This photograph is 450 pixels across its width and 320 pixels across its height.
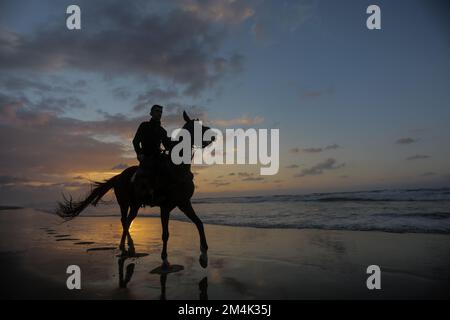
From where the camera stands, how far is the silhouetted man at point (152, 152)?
6.08 meters

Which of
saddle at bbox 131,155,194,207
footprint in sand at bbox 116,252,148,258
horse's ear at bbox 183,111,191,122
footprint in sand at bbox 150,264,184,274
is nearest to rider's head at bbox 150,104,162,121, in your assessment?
horse's ear at bbox 183,111,191,122

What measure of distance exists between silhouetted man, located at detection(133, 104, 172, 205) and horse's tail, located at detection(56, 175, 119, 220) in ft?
8.82

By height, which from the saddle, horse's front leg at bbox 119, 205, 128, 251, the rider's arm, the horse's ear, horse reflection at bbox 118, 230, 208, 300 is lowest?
horse reflection at bbox 118, 230, 208, 300

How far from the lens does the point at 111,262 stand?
6457 mm

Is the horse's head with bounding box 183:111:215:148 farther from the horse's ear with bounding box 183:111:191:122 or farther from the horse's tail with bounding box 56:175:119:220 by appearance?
the horse's tail with bounding box 56:175:119:220

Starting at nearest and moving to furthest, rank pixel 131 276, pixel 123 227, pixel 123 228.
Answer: pixel 131 276
pixel 123 227
pixel 123 228

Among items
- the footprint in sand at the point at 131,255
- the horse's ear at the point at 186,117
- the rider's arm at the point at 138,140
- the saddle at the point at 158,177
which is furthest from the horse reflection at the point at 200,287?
the horse's ear at the point at 186,117

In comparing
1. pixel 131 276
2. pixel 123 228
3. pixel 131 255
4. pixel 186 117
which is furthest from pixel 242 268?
pixel 123 228

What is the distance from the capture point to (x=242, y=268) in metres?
5.86

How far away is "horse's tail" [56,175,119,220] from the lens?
28.0 feet

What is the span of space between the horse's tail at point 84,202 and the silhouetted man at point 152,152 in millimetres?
2689

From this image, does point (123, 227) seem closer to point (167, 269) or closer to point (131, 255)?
point (131, 255)

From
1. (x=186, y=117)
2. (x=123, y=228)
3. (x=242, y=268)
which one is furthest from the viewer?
(x=123, y=228)

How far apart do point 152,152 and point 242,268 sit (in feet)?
9.46
